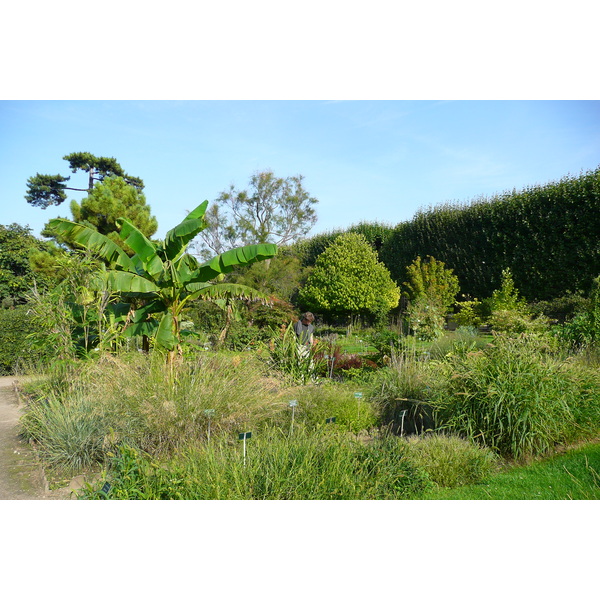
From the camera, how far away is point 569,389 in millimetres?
5289

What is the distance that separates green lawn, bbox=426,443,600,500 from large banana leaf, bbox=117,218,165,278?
529 centimetres

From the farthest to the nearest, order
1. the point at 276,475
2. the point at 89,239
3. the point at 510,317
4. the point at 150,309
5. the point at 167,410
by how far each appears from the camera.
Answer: the point at 510,317 → the point at 150,309 → the point at 89,239 → the point at 167,410 → the point at 276,475

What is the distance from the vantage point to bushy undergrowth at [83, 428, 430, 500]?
11.8 feet

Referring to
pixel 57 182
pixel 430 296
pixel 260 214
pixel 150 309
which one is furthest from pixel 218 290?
pixel 260 214

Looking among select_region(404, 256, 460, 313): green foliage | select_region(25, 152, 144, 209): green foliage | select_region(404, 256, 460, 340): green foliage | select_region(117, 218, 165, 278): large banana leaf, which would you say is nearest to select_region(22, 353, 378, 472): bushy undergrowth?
select_region(117, 218, 165, 278): large banana leaf

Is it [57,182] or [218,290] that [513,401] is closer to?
[218,290]

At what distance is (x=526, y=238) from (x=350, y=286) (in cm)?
655

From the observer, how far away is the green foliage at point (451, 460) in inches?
171

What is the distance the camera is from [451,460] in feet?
14.6

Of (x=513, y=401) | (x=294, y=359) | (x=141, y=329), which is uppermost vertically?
(x=141, y=329)

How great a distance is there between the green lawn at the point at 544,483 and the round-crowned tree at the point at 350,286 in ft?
47.3

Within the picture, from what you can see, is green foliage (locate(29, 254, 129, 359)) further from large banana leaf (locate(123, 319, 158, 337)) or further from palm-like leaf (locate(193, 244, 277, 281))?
palm-like leaf (locate(193, 244, 277, 281))

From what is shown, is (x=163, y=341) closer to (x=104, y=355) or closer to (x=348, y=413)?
(x=104, y=355)
